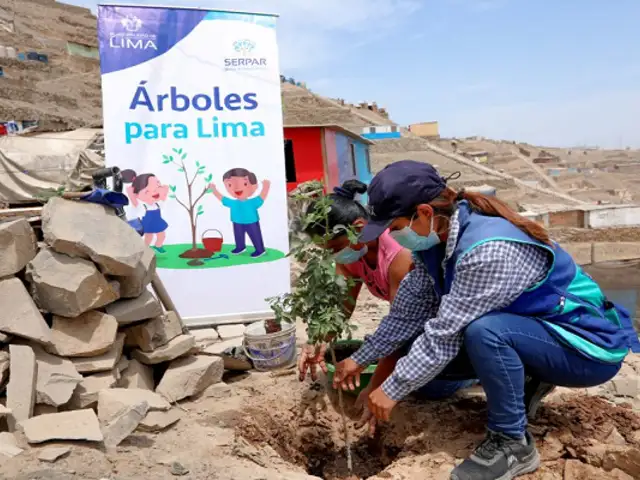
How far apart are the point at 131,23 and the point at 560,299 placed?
360 centimetres

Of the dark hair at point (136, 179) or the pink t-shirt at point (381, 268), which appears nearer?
the pink t-shirt at point (381, 268)

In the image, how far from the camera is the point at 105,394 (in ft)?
7.97

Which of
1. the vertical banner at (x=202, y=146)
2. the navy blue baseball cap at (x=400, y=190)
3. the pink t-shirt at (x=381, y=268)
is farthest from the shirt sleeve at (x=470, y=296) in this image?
the vertical banner at (x=202, y=146)

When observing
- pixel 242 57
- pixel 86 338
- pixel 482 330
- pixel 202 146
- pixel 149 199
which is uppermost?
pixel 242 57

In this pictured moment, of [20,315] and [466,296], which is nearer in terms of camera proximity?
[466,296]

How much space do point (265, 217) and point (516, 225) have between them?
2.67 m

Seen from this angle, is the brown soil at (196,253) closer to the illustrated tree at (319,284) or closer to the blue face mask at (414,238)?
the illustrated tree at (319,284)

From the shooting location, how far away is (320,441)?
2.88 metres

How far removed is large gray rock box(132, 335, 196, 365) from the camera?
2.94 meters

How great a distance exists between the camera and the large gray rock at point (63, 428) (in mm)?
2062

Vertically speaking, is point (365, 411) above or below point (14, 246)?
below

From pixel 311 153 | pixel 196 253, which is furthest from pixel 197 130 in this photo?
pixel 311 153

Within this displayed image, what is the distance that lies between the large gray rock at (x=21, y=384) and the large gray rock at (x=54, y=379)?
3 cm

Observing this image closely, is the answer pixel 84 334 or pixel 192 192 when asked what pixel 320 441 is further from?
pixel 192 192
